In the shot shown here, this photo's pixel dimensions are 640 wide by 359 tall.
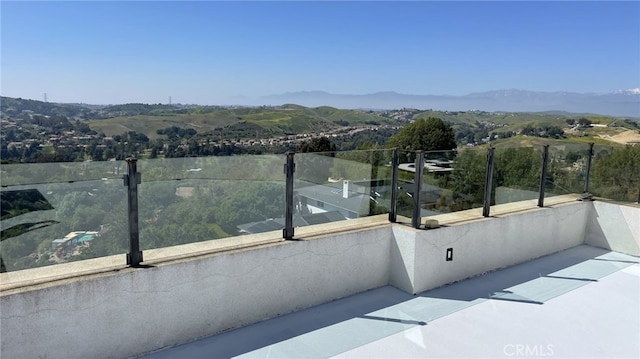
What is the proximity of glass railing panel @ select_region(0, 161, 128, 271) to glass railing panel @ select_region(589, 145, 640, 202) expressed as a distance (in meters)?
6.01

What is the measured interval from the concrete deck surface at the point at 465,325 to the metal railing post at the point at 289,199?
0.68 m

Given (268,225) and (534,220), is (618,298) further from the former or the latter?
(268,225)

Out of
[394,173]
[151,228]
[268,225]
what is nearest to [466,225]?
[394,173]

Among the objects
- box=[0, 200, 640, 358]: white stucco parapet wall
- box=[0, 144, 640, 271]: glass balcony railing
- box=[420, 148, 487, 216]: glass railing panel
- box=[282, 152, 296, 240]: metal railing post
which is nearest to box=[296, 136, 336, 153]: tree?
box=[0, 144, 640, 271]: glass balcony railing

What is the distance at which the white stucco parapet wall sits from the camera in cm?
219

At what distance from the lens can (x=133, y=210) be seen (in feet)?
8.37

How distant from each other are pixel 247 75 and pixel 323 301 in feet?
144

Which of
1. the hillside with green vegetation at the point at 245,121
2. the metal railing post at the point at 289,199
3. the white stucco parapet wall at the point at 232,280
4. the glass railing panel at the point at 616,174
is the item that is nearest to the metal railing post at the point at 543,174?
the white stucco parapet wall at the point at 232,280

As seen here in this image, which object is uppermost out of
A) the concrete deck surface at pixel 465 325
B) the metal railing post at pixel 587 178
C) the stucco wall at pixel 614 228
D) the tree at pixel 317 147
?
the tree at pixel 317 147

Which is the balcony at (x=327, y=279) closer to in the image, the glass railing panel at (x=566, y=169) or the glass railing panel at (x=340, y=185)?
the glass railing panel at (x=340, y=185)

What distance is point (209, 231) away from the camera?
9.70 feet

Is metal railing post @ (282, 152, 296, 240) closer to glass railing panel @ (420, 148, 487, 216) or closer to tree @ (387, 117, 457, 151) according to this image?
glass railing panel @ (420, 148, 487, 216)

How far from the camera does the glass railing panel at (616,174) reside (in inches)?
210

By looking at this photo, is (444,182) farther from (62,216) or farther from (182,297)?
(62,216)
